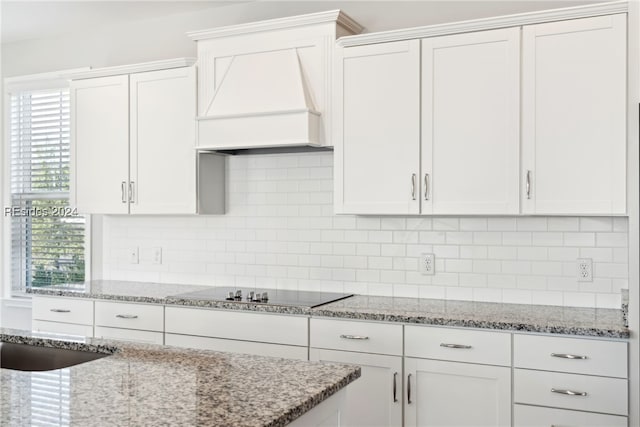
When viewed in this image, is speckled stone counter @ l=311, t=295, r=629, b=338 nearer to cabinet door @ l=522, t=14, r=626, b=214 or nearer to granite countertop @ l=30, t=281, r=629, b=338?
granite countertop @ l=30, t=281, r=629, b=338

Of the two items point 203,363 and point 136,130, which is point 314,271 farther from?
point 203,363

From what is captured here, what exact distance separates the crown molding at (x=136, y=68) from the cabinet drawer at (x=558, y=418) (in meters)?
2.77

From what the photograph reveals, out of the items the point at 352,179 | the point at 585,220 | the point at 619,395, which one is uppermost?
the point at 352,179

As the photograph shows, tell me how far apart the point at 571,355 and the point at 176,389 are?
5.97ft

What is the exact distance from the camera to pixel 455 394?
9.52ft

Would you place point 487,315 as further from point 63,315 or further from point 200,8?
point 200,8

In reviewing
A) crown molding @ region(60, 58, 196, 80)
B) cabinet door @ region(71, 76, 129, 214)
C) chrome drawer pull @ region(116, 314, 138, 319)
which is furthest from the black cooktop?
crown molding @ region(60, 58, 196, 80)

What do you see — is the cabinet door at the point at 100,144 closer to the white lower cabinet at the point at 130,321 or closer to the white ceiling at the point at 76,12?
the white ceiling at the point at 76,12

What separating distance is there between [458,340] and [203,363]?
56.5 inches

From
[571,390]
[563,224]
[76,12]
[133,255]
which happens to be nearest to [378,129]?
[563,224]

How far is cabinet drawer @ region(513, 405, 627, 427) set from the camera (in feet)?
8.53

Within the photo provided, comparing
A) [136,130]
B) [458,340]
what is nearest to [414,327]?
[458,340]

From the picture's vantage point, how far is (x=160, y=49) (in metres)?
4.45

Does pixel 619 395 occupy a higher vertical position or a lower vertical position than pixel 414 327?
lower
